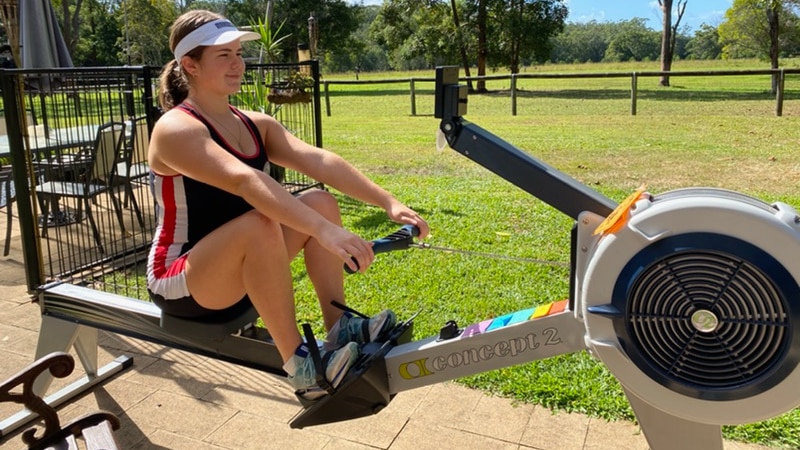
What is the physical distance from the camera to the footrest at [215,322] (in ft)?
7.56

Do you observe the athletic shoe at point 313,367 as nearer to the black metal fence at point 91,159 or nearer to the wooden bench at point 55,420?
the wooden bench at point 55,420

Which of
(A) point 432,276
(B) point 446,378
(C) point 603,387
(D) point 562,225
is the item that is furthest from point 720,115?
(B) point 446,378

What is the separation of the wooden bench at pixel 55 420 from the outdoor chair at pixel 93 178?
107 inches

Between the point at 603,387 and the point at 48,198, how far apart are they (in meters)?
4.52

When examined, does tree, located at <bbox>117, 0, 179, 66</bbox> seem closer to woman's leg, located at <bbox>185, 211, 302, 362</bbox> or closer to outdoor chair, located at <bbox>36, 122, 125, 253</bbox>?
outdoor chair, located at <bbox>36, 122, 125, 253</bbox>

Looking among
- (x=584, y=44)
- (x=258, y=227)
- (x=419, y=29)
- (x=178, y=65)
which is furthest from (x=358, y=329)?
(x=584, y=44)

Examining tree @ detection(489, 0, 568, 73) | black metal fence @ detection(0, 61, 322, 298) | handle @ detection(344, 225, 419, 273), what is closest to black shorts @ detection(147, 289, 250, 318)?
handle @ detection(344, 225, 419, 273)

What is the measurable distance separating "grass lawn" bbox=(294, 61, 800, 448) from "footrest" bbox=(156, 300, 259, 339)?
1095 millimetres

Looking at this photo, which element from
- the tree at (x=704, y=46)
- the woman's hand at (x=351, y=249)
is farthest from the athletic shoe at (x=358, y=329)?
the tree at (x=704, y=46)

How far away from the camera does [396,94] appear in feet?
90.7

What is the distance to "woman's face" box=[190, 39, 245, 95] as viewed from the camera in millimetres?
2260

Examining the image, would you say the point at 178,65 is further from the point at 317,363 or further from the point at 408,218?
the point at 317,363

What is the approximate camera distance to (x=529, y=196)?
6621 mm

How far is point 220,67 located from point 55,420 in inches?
51.8
